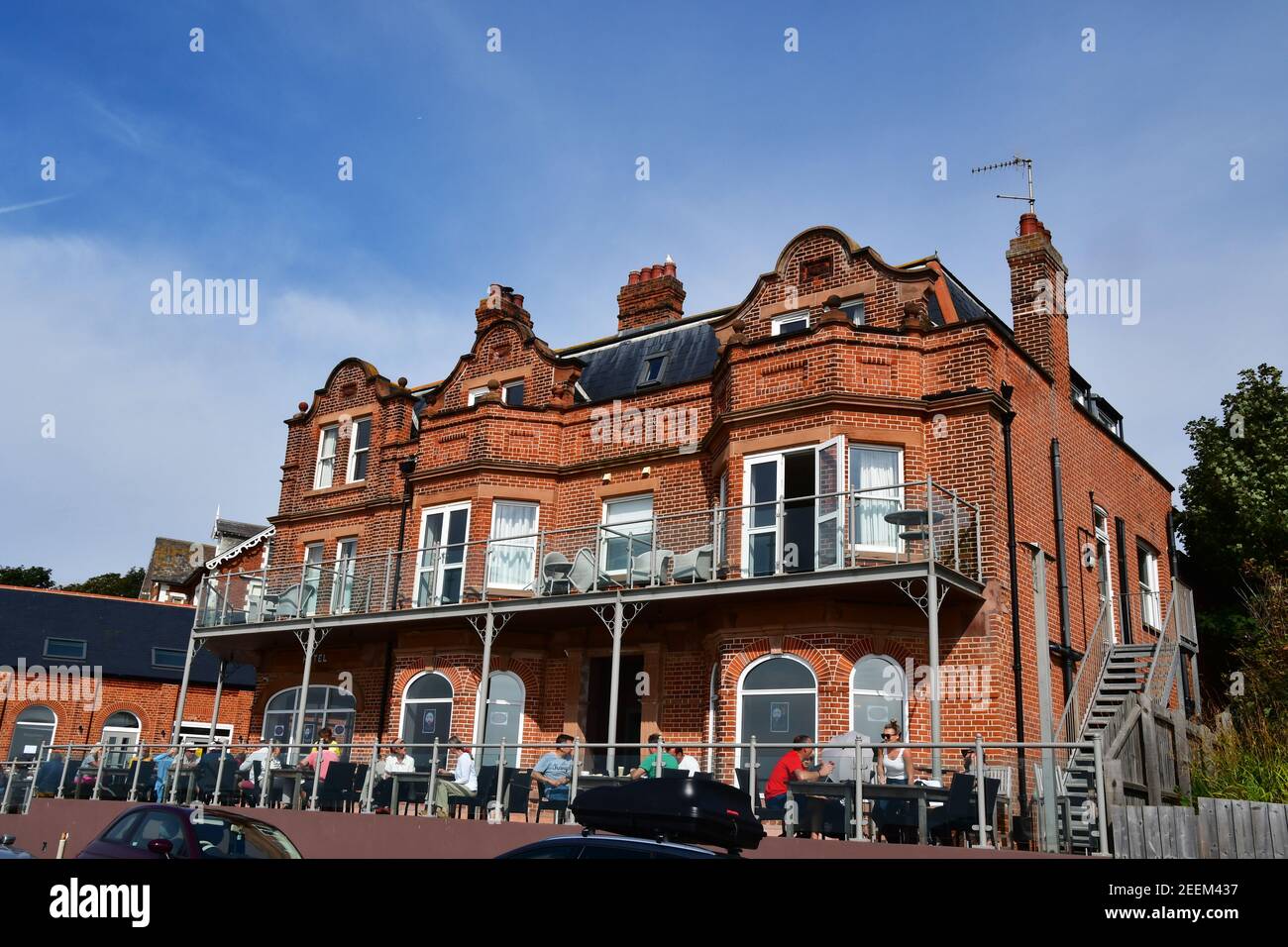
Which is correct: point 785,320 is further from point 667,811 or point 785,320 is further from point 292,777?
point 667,811

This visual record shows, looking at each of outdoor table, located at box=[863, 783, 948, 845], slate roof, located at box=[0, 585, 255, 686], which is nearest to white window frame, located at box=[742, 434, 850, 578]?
outdoor table, located at box=[863, 783, 948, 845]

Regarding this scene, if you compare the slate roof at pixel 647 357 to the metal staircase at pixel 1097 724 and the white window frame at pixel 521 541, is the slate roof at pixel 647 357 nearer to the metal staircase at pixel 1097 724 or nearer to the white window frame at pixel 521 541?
the white window frame at pixel 521 541

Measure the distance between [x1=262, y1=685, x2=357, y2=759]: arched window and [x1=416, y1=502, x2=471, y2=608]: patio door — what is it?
3.24 m

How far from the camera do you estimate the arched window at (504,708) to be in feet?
62.6

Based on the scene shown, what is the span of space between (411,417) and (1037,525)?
13.0 m

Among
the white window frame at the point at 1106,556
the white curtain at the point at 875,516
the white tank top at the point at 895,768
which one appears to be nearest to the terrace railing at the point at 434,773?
the white tank top at the point at 895,768

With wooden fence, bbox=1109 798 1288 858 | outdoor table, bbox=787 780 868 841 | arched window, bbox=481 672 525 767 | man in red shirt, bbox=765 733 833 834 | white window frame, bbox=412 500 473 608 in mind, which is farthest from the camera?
white window frame, bbox=412 500 473 608

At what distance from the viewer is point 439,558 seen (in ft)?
66.9

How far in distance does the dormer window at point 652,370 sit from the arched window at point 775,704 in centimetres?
700

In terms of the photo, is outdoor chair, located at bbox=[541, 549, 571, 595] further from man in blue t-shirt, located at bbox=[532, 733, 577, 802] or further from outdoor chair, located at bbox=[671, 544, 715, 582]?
man in blue t-shirt, located at bbox=[532, 733, 577, 802]

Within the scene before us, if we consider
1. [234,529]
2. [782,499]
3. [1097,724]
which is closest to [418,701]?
[782,499]

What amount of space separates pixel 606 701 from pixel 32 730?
21.0 metres

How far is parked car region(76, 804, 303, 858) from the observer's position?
891 centimetres
